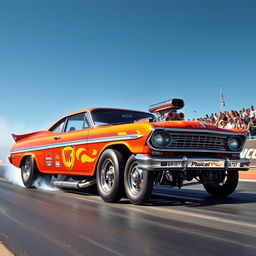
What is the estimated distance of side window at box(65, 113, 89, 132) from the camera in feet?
20.2

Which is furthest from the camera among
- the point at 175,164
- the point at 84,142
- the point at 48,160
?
the point at 48,160

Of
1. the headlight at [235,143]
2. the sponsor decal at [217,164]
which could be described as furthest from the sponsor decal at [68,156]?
the headlight at [235,143]

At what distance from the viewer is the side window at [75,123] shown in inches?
243

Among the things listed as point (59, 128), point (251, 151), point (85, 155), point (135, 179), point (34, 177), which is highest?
point (59, 128)

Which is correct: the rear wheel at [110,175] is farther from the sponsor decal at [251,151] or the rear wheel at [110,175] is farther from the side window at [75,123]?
the sponsor decal at [251,151]

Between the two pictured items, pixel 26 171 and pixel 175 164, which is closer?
pixel 175 164

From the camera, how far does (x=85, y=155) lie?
5594 millimetres

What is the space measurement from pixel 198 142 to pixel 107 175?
145 cm

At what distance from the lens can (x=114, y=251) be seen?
2449 mm

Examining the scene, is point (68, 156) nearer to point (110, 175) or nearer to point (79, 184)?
point (79, 184)

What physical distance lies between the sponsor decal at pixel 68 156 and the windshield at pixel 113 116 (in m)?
0.71

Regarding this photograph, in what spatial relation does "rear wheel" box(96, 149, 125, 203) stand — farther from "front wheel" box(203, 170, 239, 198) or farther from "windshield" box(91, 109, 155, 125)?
"front wheel" box(203, 170, 239, 198)

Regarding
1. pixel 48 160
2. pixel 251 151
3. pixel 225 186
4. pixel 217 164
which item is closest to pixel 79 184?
pixel 48 160

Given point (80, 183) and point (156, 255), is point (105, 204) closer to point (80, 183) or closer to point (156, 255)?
point (80, 183)
